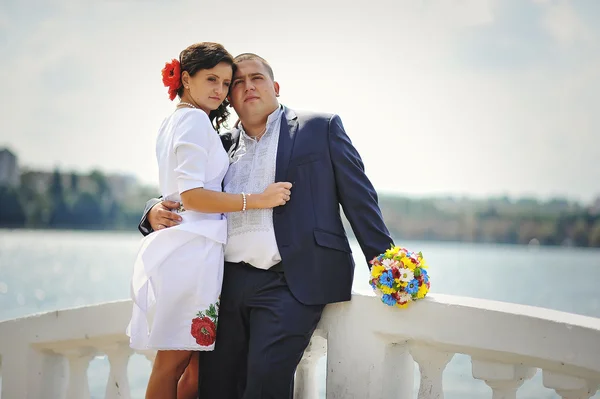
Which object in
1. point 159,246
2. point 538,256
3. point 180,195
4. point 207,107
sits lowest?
point 538,256

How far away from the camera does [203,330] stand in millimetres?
3088

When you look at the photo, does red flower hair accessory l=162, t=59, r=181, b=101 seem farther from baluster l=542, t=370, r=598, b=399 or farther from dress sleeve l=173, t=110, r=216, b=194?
baluster l=542, t=370, r=598, b=399

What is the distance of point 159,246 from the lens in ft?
10.1

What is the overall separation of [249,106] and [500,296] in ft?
144

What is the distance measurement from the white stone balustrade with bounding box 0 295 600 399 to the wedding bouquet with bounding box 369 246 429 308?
6 cm

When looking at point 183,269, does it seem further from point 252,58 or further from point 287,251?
point 252,58

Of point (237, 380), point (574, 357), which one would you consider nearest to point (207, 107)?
point (237, 380)

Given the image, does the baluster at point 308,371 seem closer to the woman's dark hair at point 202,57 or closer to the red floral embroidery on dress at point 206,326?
the red floral embroidery on dress at point 206,326

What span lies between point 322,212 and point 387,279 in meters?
0.47

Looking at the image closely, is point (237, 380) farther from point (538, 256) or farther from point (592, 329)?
point (538, 256)

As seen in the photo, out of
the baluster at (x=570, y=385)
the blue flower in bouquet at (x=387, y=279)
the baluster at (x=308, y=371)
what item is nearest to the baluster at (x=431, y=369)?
the blue flower in bouquet at (x=387, y=279)

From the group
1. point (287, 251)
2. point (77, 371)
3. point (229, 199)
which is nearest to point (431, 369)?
point (287, 251)

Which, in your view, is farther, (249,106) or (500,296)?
(500,296)

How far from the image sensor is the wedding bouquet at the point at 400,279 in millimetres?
2926
